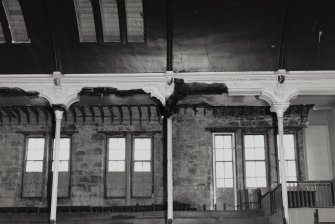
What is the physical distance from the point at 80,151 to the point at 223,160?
5.29 m

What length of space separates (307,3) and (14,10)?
22.4ft

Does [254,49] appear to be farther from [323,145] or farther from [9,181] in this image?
[9,181]

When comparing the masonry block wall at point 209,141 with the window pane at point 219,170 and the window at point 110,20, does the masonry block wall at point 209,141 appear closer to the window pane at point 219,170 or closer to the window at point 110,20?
the window pane at point 219,170

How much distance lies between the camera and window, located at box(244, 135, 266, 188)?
17422 millimetres

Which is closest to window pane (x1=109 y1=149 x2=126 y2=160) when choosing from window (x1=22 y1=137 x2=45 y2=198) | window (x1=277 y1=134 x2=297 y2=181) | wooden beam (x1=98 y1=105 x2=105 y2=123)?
wooden beam (x1=98 y1=105 x2=105 y2=123)

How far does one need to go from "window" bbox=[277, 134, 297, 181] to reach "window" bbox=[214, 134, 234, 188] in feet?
6.70

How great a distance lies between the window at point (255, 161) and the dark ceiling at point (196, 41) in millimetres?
6620

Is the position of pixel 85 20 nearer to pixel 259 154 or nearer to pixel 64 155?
pixel 64 155

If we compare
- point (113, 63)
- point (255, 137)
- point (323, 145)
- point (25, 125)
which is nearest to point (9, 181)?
point (25, 125)

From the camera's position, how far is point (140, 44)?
38.1 feet

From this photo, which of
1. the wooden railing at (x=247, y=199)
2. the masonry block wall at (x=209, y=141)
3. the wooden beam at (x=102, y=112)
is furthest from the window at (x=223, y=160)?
the wooden beam at (x=102, y=112)

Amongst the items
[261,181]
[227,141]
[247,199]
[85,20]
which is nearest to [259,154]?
[261,181]

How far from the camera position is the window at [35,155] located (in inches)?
701

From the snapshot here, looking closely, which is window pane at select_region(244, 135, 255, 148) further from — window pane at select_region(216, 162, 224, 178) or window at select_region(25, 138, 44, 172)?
window at select_region(25, 138, 44, 172)
